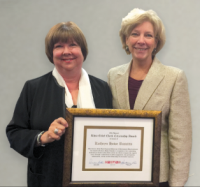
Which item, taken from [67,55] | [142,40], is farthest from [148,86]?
[67,55]

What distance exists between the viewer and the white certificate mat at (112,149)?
121 centimetres

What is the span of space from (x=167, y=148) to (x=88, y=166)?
52cm

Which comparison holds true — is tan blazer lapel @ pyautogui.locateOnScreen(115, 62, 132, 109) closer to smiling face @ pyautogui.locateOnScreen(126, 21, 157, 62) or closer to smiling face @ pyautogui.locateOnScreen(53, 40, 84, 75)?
smiling face @ pyautogui.locateOnScreen(126, 21, 157, 62)

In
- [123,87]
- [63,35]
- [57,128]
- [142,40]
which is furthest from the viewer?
[123,87]

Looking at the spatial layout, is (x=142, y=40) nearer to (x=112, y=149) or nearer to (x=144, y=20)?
(x=144, y=20)

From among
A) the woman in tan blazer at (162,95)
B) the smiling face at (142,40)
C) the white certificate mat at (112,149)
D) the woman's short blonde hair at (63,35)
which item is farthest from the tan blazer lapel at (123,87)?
the woman's short blonde hair at (63,35)

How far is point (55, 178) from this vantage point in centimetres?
132

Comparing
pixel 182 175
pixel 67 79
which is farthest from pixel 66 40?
pixel 182 175

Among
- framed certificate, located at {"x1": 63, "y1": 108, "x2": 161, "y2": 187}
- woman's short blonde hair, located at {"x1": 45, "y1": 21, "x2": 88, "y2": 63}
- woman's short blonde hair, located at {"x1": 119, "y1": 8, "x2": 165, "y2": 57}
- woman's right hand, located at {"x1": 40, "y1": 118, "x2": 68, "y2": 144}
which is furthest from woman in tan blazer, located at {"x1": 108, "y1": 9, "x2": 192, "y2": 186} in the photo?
woman's right hand, located at {"x1": 40, "y1": 118, "x2": 68, "y2": 144}

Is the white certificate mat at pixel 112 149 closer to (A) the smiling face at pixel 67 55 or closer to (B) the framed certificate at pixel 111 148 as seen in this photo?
(B) the framed certificate at pixel 111 148

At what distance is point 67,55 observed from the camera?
1.31 metres

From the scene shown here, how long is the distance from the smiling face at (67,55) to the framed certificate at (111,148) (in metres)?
0.28

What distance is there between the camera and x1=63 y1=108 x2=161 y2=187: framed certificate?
120 centimetres

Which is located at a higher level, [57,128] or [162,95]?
[162,95]
